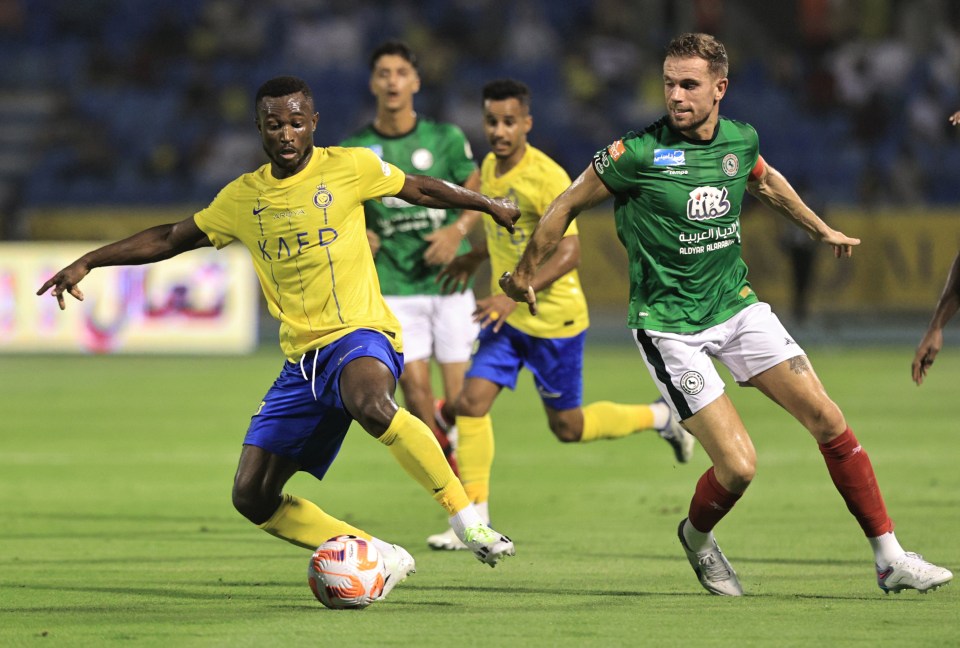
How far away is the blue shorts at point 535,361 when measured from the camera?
28.1 ft

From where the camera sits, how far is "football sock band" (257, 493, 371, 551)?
6730 mm

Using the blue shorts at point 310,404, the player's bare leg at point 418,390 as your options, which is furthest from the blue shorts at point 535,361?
the blue shorts at point 310,404

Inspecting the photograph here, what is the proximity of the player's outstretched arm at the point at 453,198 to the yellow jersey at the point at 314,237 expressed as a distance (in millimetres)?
68

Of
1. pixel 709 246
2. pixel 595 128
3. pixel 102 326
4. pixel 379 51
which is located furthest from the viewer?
pixel 595 128

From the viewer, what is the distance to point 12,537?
27.6 feet

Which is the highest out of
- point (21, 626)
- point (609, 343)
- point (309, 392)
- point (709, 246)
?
point (709, 246)

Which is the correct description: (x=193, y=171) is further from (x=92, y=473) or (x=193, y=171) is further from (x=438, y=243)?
(x=438, y=243)

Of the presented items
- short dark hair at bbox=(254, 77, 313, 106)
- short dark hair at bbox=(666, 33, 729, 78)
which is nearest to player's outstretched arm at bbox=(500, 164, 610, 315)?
short dark hair at bbox=(666, 33, 729, 78)

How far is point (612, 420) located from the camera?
9.56 meters

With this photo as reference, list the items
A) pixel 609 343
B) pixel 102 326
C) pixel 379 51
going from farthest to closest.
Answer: pixel 609 343
pixel 102 326
pixel 379 51

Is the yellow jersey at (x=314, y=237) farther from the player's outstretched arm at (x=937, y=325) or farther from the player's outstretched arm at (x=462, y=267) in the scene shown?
the player's outstretched arm at (x=937, y=325)

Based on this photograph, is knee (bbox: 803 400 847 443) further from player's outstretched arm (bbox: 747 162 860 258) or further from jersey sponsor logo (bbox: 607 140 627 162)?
jersey sponsor logo (bbox: 607 140 627 162)

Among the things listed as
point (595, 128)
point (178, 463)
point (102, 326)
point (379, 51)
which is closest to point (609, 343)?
point (595, 128)

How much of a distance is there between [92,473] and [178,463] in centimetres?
71
